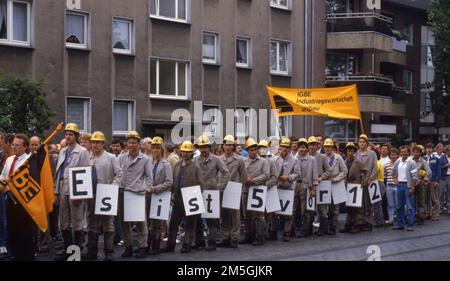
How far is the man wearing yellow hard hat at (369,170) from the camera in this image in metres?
20.1

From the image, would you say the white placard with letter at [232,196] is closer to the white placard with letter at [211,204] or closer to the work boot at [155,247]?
the white placard with letter at [211,204]

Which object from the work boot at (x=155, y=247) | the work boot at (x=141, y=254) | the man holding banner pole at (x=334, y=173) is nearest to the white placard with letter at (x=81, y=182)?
the work boot at (x=141, y=254)

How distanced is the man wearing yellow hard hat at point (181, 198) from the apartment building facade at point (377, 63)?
26.7m

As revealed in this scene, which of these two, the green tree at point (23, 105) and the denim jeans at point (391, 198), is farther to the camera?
the green tree at point (23, 105)

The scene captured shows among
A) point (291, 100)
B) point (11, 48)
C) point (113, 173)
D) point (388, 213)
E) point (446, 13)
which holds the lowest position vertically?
point (388, 213)

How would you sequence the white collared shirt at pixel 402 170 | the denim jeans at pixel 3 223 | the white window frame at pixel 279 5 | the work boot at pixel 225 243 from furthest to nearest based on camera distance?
the white window frame at pixel 279 5 → the white collared shirt at pixel 402 170 → the work boot at pixel 225 243 → the denim jeans at pixel 3 223

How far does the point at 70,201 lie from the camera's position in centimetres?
1402

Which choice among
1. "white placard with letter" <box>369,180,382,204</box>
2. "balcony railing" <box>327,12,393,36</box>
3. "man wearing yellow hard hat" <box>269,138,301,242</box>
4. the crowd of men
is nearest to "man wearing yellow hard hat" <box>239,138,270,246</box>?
the crowd of men

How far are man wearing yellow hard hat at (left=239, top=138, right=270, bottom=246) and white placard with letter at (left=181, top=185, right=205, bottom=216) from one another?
5.82 feet

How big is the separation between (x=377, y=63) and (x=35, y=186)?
3566cm

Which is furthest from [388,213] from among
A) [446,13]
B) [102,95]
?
[446,13]
